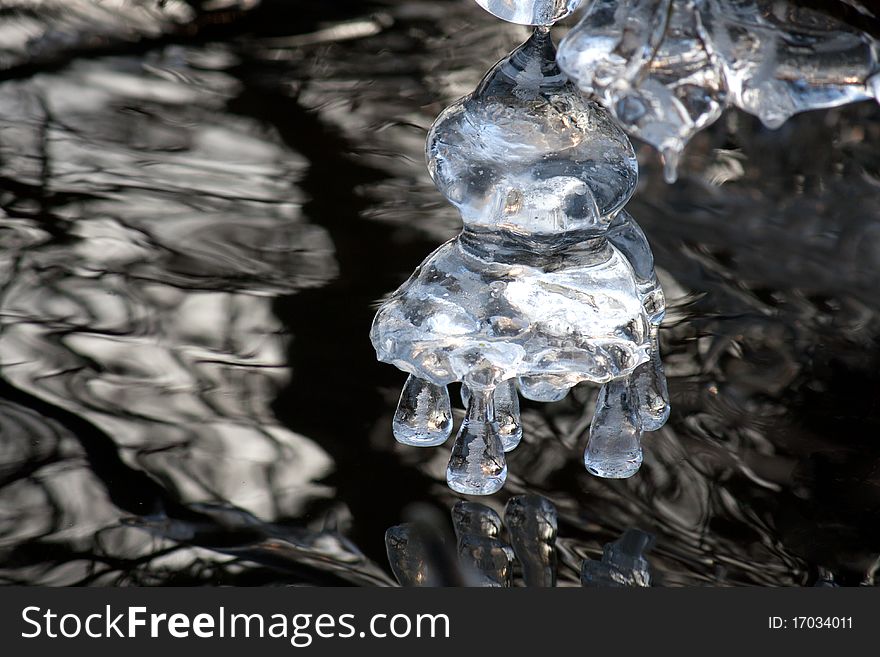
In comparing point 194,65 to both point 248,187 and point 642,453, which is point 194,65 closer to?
point 248,187

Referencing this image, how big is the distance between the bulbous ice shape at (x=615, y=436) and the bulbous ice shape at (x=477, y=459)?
5 centimetres

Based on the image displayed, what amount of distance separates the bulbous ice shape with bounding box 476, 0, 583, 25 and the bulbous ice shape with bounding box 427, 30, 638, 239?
0.02 m

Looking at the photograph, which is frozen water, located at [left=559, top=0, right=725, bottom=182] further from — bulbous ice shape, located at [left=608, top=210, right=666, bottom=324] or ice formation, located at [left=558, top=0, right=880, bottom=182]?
bulbous ice shape, located at [left=608, top=210, right=666, bottom=324]

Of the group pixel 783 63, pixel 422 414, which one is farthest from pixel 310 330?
pixel 783 63

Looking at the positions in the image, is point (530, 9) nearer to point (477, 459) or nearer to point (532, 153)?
point (532, 153)

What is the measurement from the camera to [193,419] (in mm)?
625

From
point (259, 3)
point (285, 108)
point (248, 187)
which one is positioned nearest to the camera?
point (248, 187)

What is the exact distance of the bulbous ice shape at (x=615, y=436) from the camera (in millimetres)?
579

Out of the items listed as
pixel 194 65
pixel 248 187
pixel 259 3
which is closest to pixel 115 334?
pixel 248 187

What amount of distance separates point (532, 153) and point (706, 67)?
0.09m

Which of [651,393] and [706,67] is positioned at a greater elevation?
[706,67]

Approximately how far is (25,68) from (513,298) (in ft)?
2.43

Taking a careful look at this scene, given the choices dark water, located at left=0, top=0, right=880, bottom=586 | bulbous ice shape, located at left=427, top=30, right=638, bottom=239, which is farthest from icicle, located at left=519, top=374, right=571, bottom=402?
bulbous ice shape, located at left=427, top=30, right=638, bottom=239

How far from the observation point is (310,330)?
71 cm
